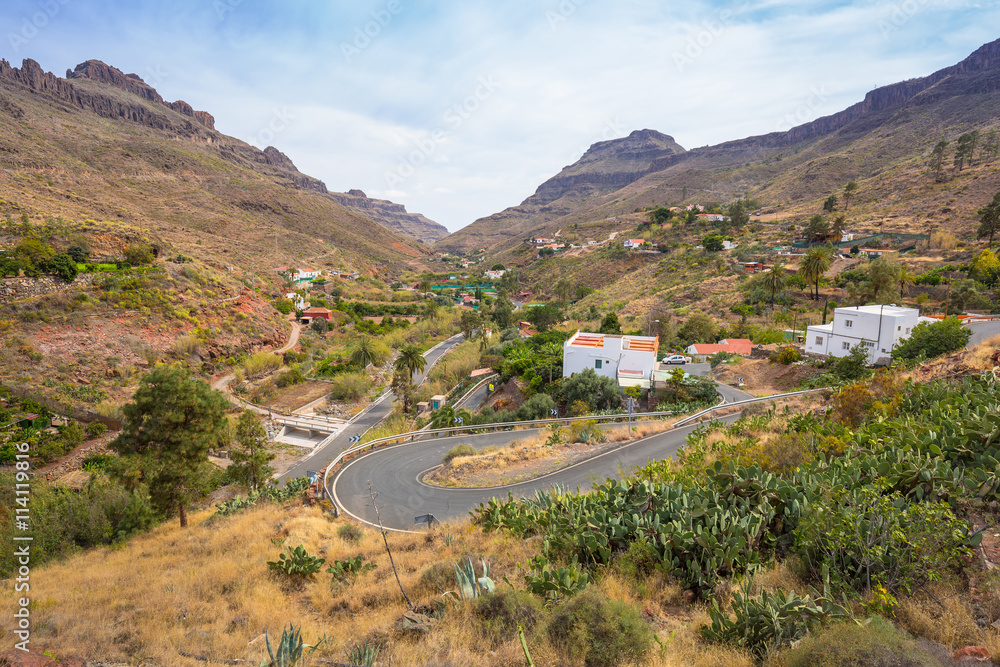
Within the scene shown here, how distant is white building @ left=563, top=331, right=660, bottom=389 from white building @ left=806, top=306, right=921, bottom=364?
10794mm

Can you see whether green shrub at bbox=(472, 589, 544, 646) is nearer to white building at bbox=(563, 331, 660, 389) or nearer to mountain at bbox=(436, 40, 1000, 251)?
white building at bbox=(563, 331, 660, 389)

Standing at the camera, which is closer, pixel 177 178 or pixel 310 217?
pixel 177 178

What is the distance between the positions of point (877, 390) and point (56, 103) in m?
138

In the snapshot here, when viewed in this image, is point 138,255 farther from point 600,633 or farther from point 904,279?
point 904,279

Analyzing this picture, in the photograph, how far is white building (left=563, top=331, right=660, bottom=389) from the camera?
26719 millimetres

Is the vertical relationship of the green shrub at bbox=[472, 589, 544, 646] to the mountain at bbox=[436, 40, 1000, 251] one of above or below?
below

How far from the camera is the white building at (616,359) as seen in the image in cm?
2672

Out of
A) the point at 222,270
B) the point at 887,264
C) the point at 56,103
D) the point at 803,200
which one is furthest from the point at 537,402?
the point at 56,103

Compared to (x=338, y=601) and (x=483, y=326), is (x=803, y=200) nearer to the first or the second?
(x=483, y=326)

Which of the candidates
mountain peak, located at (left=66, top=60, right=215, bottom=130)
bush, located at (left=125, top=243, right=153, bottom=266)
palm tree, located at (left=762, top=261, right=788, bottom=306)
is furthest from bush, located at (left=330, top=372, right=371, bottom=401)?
mountain peak, located at (left=66, top=60, right=215, bottom=130)

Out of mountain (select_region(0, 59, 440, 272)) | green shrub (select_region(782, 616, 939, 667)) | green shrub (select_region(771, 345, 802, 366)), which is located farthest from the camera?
mountain (select_region(0, 59, 440, 272))

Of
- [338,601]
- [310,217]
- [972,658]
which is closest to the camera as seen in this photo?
[972,658]

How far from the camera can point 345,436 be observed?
29.7 m

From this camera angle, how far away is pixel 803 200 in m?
83.1
